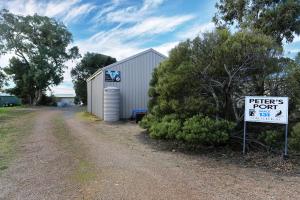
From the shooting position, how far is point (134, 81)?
1744 centimetres

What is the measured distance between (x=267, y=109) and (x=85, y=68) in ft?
138

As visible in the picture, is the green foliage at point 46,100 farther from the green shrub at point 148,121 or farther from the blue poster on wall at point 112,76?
the green shrub at point 148,121

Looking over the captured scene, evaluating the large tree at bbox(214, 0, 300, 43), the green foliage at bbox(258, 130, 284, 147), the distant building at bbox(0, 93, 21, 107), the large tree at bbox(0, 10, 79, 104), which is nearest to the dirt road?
the green foliage at bbox(258, 130, 284, 147)

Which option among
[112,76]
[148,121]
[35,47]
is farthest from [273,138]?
[35,47]

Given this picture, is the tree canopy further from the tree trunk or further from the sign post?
the tree trunk

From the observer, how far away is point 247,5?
1372cm

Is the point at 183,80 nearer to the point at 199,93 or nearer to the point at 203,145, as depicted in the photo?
the point at 199,93

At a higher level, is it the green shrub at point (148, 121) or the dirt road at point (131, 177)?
the green shrub at point (148, 121)

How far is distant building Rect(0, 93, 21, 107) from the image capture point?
43.1 metres

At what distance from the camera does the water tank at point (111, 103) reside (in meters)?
16.1

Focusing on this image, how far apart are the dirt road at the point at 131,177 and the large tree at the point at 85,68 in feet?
125

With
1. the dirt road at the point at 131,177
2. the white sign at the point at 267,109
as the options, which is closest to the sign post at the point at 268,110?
the white sign at the point at 267,109

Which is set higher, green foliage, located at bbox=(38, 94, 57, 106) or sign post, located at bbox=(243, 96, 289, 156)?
sign post, located at bbox=(243, 96, 289, 156)

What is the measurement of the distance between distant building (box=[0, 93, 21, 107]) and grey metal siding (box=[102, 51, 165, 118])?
3306cm
